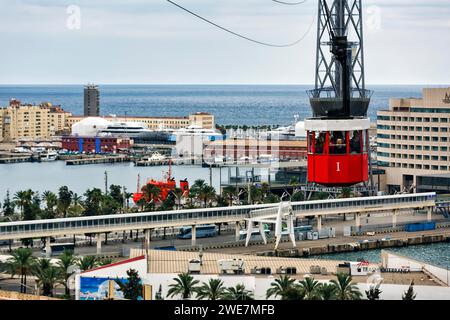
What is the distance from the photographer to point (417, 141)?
41.8 meters

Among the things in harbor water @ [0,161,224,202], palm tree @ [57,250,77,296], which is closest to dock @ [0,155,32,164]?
harbor water @ [0,161,224,202]

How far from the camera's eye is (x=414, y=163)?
41594mm

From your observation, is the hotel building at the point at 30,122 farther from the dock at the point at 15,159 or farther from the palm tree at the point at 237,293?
the palm tree at the point at 237,293

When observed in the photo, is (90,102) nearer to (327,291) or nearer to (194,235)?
(194,235)

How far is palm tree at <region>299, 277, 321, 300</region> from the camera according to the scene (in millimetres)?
15748

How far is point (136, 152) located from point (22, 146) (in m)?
6.73

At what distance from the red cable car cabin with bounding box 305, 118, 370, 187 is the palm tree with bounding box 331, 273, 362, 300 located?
338cm

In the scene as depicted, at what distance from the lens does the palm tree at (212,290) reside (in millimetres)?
15812

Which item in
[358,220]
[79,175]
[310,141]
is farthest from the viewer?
[79,175]

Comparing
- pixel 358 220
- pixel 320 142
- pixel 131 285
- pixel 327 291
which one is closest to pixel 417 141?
pixel 358 220

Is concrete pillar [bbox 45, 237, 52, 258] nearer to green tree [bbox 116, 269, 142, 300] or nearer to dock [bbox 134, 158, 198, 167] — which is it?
green tree [bbox 116, 269, 142, 300]

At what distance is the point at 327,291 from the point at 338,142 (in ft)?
10.7

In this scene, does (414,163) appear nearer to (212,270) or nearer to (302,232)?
(302,232)

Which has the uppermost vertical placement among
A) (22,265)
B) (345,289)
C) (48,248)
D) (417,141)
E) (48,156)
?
(417,141)
